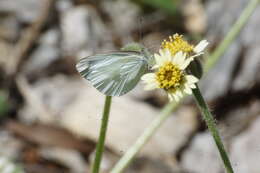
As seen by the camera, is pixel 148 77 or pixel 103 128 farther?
pixel 103 128

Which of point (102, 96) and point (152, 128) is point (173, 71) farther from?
point (102, 96)

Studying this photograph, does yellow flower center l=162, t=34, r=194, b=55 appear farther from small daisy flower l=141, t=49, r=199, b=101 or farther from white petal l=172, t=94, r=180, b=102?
white petal l=172, t=94, r=180, b=102

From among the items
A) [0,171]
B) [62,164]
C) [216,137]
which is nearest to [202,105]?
[216,137]

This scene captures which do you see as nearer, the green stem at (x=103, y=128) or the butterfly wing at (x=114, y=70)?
the butterfly wing at (x=114, y=70)

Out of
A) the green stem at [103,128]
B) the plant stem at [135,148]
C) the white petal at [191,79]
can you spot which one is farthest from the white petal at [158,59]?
the plant stem at [135,148]

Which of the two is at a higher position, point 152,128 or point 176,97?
point 152,128

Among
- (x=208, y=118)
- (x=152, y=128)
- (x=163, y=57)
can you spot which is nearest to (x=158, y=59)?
(x=163, y=57)

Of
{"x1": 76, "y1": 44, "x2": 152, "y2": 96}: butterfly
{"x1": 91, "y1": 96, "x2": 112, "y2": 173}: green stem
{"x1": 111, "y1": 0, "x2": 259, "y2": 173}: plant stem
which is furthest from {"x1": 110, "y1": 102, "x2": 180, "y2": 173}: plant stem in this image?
{"x1": 76, "y1": 44, "x2": 152, "y2": 96}: butterfly

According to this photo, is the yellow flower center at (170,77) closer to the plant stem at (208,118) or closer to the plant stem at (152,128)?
the plant stem at (208,118)
